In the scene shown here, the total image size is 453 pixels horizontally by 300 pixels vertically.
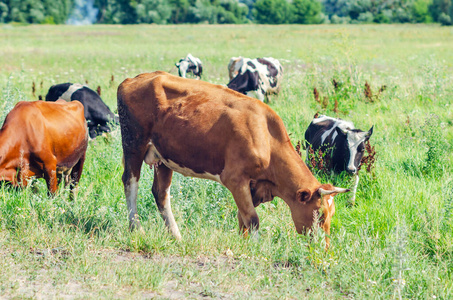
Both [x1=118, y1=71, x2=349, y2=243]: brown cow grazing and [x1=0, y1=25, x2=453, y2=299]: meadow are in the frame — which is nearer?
[x1=0, y1=25, x2=453, y2=299]: meadow

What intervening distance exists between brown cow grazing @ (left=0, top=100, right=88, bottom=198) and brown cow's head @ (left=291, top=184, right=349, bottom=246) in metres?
2.97

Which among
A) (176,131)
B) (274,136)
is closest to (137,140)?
(176,131)

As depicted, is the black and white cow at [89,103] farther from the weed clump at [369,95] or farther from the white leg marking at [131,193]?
the weed clump at [369,95]

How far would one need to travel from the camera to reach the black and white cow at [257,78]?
14266 millimetres

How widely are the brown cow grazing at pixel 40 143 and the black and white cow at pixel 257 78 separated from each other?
23.6 ft

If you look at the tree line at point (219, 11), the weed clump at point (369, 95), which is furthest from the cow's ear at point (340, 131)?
the tree line at point (219, 11)

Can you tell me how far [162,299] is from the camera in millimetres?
4055

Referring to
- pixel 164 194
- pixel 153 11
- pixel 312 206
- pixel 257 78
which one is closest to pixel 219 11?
pixel 153 11

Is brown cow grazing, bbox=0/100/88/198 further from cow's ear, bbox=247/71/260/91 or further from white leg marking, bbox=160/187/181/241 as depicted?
cow's ear, bbox=247/71/260/91

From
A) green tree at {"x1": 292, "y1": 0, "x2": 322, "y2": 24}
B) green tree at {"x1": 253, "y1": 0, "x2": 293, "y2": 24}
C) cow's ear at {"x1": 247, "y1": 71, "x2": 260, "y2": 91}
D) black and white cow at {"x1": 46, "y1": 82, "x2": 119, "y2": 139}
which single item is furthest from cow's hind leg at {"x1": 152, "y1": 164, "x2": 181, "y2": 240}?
green tree at {"x1": 292, "y1": 0, "x2": 322, "y2": 24}

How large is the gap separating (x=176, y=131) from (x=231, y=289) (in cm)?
180

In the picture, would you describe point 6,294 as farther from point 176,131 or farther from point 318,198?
point 318,198

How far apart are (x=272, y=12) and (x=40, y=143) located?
102093mm

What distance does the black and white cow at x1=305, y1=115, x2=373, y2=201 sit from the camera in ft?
23.4
